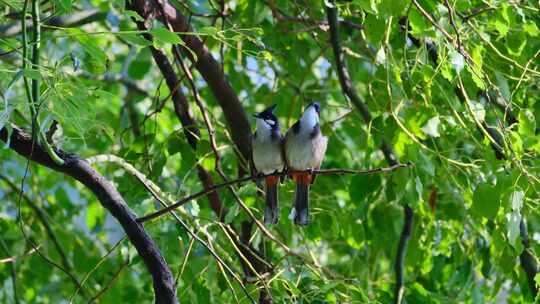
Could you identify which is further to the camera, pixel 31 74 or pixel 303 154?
pixel 303 154

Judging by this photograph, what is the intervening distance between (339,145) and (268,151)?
111cm

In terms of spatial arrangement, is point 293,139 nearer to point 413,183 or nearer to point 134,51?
point 413,183

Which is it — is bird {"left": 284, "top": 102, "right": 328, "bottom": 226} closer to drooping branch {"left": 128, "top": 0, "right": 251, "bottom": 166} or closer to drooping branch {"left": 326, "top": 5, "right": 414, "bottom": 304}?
drooping branch {"left": 326, "top": 5, "right": 414, "bottom": 304}

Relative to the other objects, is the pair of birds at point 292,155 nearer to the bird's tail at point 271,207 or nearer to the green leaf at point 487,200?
the bird's tail at point 271,207

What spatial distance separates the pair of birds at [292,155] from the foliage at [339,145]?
0.10 meters

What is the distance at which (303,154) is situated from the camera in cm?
401

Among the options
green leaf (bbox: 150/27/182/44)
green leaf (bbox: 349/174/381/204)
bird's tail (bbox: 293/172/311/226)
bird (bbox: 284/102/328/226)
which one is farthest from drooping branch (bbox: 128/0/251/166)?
green leaf (bbox: 150/27/182/44)

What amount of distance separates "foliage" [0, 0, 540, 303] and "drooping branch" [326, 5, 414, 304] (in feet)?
0.18

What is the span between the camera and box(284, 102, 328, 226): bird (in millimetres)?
3930

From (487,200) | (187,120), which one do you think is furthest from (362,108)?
(487,200)

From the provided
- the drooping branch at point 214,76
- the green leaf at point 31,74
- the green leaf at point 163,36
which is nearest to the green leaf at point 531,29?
the drooping branch at point 214,76

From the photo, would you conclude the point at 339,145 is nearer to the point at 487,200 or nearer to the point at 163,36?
the point at 487,200

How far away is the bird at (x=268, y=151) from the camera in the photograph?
13.1 ft

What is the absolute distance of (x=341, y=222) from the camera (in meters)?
4.10
